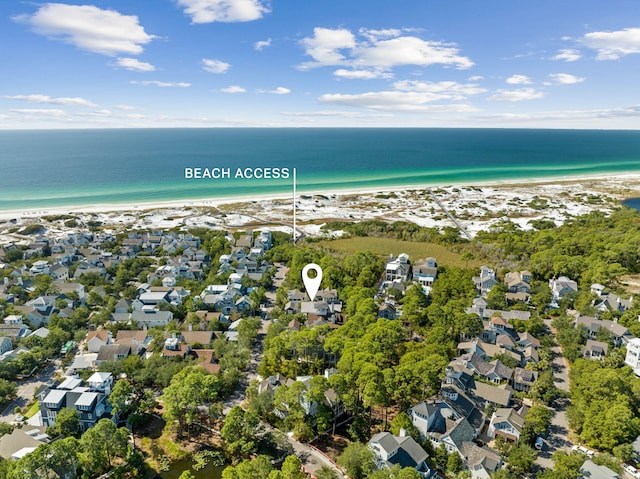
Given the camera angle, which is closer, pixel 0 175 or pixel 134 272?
pixel 134 272

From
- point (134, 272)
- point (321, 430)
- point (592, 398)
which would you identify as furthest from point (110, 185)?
point (592, 398)

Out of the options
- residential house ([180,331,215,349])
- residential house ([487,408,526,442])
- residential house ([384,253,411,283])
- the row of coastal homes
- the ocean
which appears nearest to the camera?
residential house ([487,408,526,442])

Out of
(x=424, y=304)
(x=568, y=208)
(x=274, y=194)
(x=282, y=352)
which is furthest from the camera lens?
(x=274, y=194)

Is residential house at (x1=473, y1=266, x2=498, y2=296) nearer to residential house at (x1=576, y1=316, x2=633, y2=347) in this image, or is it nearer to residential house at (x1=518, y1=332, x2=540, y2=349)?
residential house at (x1=576, y1=316, x2=633, y2=347)

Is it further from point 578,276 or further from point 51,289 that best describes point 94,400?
point 578,276

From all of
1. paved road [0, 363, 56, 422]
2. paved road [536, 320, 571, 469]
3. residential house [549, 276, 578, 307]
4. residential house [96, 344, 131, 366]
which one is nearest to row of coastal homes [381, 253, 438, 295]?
residential house [549, 276, 578, 307]

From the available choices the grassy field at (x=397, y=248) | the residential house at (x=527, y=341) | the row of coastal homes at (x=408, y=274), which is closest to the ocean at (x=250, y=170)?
the grassy field at (x=397, y=248)

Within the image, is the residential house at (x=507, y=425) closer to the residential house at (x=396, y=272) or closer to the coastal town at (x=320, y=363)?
the coastal town at (x=320, y=363)
